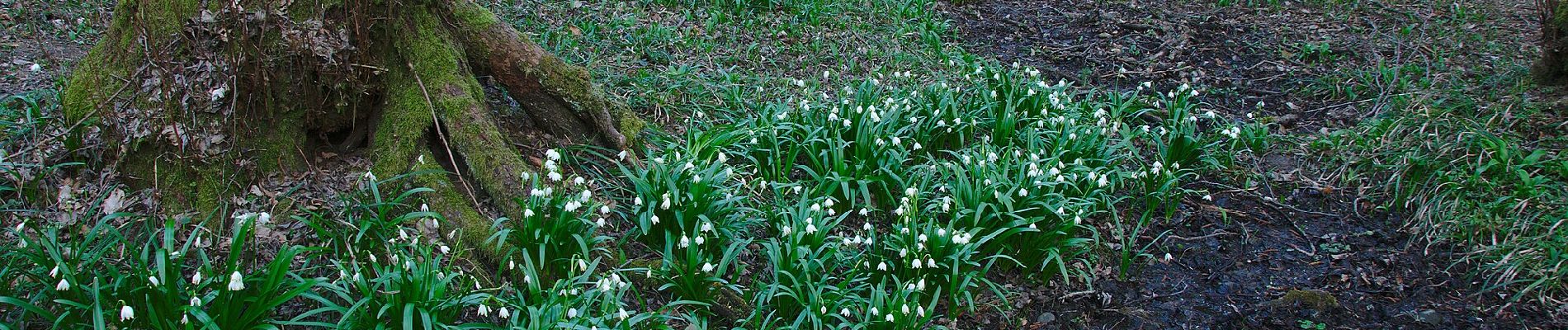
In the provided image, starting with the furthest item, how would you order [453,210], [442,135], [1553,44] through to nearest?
[1553,44]
[442,135]
[453,210]

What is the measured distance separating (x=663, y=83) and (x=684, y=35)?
2.65ft

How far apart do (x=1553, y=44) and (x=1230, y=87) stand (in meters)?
1.60

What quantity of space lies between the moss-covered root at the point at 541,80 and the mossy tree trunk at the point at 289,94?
0.01 m

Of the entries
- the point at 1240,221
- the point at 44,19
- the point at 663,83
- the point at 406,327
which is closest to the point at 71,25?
the point at 44,19

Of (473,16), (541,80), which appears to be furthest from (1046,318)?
(473,16)

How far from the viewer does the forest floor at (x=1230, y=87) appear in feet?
12.9

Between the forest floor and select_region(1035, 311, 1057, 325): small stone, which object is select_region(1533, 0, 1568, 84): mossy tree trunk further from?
select_region(1035, 311, 1057, 325): small stone

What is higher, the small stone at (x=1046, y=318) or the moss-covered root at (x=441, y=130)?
the moss-covered root at (x=441, y=130)

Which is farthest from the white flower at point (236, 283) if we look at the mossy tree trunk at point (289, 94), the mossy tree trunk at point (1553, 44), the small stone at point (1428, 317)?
the mossy tree trunk at point (1553, 44)

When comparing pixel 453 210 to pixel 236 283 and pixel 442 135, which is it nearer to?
pixel 442 135

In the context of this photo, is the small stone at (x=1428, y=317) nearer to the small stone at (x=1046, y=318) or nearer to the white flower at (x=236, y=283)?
the small stone at (x=1046, y=318)

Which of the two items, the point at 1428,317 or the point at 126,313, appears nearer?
the point at 126,313

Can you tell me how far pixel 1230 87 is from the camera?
5934mm

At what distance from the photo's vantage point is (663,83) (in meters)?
5.17
